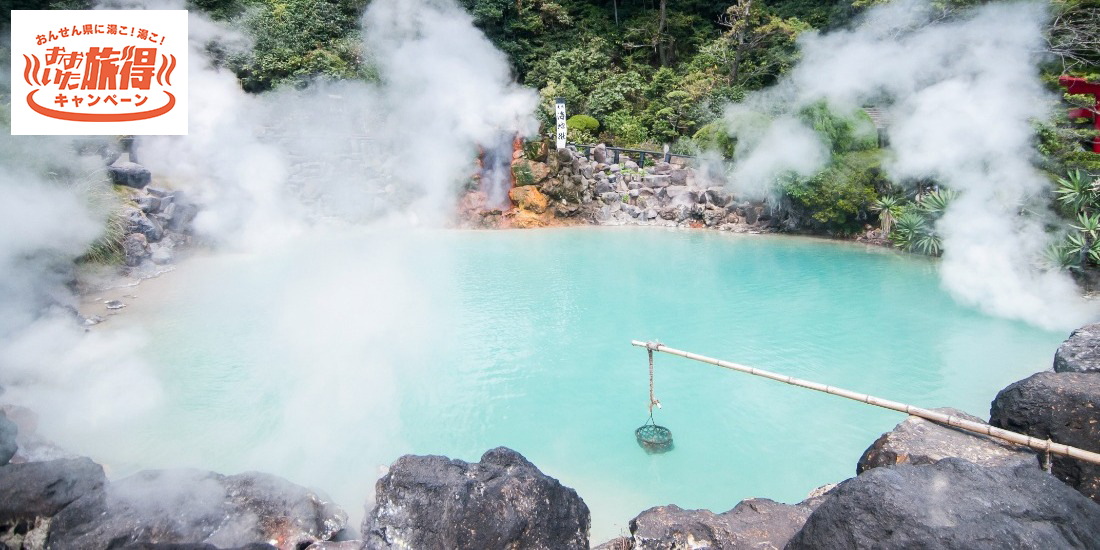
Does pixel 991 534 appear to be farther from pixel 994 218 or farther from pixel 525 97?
pixel 525 97

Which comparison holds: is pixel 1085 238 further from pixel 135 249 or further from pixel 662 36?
pixel 662 36

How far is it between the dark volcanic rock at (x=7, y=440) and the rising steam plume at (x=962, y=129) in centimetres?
940

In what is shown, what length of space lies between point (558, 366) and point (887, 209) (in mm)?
Answer: 7898

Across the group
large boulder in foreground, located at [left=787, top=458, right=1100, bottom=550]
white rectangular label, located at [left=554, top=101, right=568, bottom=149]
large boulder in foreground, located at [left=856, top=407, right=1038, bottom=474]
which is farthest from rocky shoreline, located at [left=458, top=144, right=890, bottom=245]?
large boulder in foreground, located at [left=787, top=458, right=1100, bottom=550]

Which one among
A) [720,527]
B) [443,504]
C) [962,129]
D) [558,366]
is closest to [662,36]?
[962,129]

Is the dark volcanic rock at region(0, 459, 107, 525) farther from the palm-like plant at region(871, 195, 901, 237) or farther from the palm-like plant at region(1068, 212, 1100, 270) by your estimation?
the palm-like plant at region(871, 195, 901, 237)

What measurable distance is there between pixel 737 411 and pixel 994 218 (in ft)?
19.3

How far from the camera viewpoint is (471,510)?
3.13 m

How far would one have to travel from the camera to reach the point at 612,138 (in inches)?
630

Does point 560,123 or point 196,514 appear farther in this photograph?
point 560,123

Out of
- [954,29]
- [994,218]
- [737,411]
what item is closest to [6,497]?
[737,411]

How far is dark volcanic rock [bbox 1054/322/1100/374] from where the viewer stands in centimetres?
414

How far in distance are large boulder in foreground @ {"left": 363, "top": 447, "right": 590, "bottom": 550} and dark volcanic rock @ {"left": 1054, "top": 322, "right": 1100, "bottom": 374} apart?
3.47 m

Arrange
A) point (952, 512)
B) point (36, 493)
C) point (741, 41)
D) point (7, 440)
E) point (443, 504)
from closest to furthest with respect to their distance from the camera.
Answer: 1. point (952, 512)
2. point (443, 504)
3. point (36, 493)
4. point (7, 440)
5. point (741, 41)
